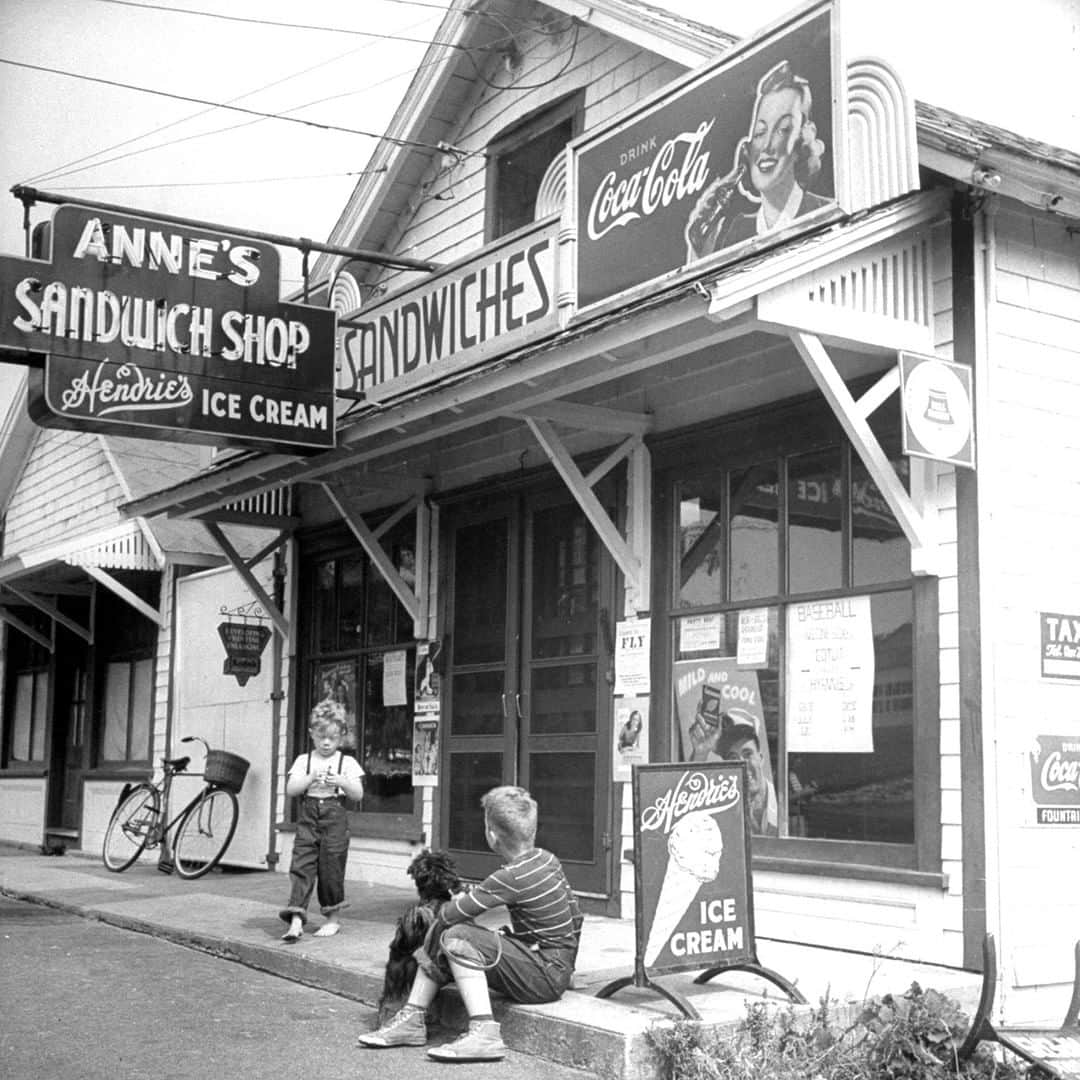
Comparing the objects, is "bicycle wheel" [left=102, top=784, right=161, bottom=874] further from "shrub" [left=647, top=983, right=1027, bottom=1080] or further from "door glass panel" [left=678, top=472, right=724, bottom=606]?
"shrub" [left=647, top=983, right=1027, bottom=1080]

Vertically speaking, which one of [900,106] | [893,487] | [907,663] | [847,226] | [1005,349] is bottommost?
[907,663]

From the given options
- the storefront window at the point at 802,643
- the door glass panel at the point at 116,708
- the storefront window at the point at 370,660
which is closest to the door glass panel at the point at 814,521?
the storefront window at the point at 802,643

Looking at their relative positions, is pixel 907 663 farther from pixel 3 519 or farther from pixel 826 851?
pixel 3 519

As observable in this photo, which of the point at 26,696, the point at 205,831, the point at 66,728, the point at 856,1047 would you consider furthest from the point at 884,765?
the point at 26,696

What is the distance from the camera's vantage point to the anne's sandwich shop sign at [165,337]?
944 centimetres

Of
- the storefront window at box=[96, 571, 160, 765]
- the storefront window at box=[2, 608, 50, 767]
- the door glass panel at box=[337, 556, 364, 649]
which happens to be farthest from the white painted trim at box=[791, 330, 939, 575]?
the storefront window at box=[2, 608, 50, 767]

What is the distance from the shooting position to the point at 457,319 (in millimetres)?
9812

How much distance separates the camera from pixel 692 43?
967 centimetres

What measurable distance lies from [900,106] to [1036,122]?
4734 mm

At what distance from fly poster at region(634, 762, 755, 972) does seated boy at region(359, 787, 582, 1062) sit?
1.29ft

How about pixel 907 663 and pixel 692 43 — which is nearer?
pixel 907 663

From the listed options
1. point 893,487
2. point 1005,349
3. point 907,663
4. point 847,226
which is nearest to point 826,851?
point 907,663

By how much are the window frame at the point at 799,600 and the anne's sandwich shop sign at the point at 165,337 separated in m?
A: 2.40

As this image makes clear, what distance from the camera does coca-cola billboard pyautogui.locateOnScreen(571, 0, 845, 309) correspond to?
732 centimetres
